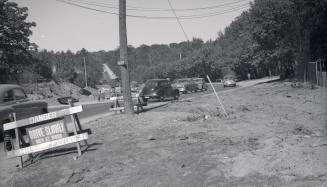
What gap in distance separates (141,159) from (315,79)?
81.9 ft

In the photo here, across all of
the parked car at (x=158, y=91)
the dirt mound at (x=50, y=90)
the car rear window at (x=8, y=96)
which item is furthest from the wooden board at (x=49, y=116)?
the dirt mound at (x=50, y=90)

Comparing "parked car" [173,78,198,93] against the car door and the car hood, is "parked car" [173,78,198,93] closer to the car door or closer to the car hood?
the car door

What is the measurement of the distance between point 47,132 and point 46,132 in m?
0.02

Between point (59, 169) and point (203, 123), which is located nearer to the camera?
point (59, 169)

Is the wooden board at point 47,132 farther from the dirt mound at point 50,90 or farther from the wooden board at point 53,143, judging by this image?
the dirt mound at point 50,90

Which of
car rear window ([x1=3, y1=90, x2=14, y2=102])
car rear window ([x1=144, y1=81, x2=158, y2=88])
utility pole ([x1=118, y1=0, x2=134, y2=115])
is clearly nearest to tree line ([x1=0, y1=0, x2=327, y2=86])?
car rear window ([x1=144, y1=81, x2=158, y2=88])

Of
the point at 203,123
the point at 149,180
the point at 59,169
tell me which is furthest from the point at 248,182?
the point at 203,123

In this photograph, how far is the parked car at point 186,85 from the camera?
131 feet

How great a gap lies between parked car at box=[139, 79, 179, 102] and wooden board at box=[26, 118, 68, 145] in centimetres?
1725

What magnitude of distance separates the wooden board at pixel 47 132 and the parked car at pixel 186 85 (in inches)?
1249

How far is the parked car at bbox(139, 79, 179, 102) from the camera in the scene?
26.0 m

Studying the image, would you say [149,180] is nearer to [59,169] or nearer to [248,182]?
[248,182]

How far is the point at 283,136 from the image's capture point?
27.5ft

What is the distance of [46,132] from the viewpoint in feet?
27.8
